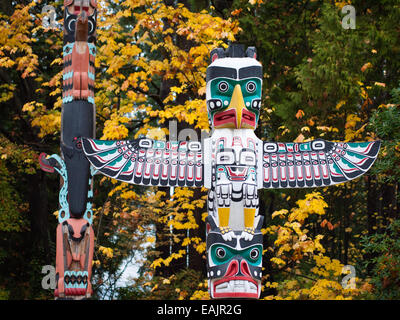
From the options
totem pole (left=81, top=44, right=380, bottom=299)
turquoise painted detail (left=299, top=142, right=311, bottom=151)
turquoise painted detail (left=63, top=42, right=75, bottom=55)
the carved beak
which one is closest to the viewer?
totem pole (left=81, top=44, right=380, bottom=299)

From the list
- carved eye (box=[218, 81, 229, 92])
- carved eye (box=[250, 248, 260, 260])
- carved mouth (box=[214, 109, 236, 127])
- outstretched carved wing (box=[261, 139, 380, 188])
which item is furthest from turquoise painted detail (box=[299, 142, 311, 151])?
carved eye (box=[250, 248, 260, 260])

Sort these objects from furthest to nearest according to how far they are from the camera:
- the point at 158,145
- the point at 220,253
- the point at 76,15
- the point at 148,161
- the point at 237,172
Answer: the point at 76,15
the point at 158,145
the point at 148,161
the point at 237,172
the point at 220,253

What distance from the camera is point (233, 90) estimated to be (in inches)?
270

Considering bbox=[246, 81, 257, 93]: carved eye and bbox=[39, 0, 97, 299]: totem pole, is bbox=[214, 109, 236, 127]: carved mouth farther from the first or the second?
bbox=[39, 0, 97, 299]: totem pole

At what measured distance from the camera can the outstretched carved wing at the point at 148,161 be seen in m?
6.67

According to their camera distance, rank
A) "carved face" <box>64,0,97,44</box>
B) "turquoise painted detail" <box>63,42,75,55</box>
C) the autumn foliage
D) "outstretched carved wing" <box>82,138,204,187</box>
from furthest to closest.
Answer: the autumn foliage < "carved face" <box>64,0,97,44</box> < "turquoise painted detail" <box>63,42,75,55</box> < "outstretched carved wing" <box>82,138,204,187</box>

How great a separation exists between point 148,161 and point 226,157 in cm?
100

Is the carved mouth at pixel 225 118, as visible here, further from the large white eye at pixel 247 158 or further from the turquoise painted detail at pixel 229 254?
the turquoise painted detail at pixel 229 254

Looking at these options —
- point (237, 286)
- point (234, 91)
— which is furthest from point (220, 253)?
point (234, 91)

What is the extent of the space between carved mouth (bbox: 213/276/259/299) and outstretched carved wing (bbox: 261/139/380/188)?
4.41ft

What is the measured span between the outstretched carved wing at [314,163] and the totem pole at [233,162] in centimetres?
1

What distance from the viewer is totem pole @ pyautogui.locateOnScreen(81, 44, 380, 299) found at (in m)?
6.57

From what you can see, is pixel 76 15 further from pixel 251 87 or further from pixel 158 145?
pixel 251 87
